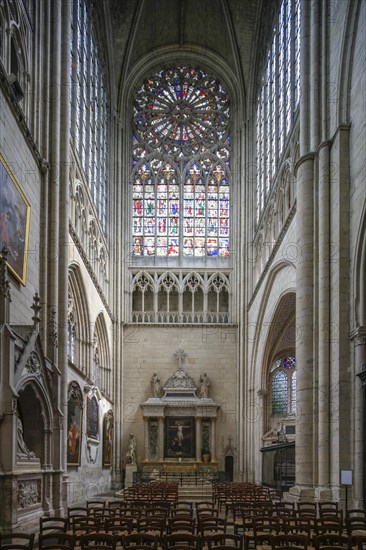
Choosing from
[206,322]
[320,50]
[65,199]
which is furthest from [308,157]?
[206,322]

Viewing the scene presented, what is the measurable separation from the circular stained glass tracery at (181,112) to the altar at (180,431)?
15567 millimetres

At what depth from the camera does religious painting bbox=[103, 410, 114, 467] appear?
38.4 meters

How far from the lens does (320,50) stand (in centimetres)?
2438

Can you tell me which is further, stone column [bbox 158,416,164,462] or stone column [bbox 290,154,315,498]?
stone column [bbox 158,416,164,462]

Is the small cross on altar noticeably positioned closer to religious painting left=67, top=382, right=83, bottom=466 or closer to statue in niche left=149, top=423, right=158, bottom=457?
statue in niche left=149, top=423, right=158, bottom=457

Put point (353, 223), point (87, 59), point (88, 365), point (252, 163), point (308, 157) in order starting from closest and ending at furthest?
point (353, 223)
point (308, 157)
point (88, 365)
point (87, 59)
point (252, 163)

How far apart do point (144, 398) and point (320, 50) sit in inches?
1013

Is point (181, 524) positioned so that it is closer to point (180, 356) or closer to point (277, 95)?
point (277, 95)

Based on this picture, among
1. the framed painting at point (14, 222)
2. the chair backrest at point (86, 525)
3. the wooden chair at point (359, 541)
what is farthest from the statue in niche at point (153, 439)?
the wooden chair at point (359, 541)

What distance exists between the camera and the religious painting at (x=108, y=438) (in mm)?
38438

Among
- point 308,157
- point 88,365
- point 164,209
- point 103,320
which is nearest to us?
point 308,157

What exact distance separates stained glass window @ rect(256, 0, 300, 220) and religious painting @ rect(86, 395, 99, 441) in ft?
42.3

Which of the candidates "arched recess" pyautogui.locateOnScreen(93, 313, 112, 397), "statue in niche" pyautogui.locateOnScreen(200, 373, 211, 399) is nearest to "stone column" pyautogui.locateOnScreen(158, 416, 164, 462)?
"statue in niche" pyautogui.locateOnScreen(200, 373, 211, 399)

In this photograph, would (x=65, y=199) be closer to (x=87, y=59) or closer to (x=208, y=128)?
(x=87, y=59)
